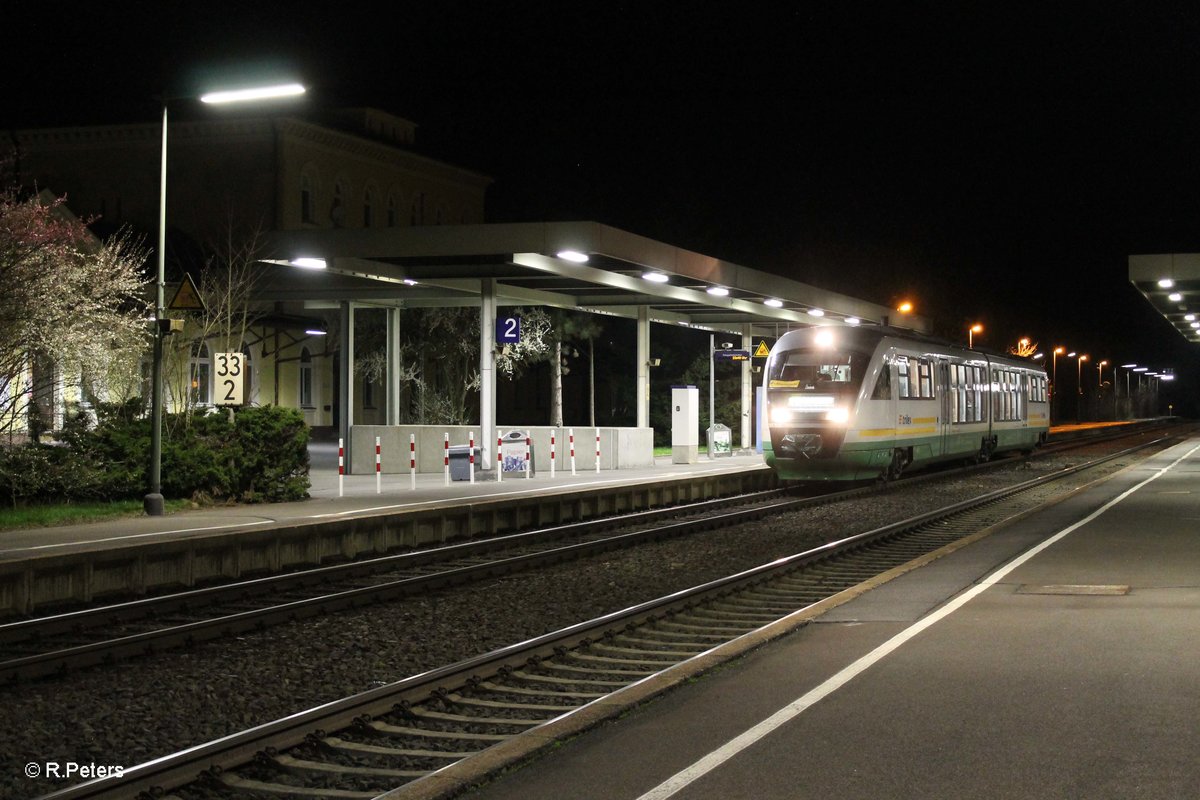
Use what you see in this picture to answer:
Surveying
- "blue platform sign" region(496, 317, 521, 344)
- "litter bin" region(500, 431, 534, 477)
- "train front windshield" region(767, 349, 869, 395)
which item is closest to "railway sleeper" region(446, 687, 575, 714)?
"train front windshield" region(767, 349, 869, 395)

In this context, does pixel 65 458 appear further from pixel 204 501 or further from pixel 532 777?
pixel 532 777

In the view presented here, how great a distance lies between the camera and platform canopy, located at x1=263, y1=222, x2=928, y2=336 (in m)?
24.7

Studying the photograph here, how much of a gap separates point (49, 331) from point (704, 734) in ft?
53.0

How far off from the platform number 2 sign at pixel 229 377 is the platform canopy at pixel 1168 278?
2127 cm

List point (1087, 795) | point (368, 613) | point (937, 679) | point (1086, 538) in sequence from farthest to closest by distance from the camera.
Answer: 1. point (1086, 538)
2. point (368, 613)
3. point (937, 679)
4. point (1087, 795)

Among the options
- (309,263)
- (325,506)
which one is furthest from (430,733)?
(309,263)

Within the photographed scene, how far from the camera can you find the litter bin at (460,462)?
88.2ft

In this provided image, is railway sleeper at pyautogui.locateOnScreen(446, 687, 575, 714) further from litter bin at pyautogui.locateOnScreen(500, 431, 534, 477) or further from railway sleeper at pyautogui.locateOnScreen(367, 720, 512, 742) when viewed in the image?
litter bin at pyautogui.locateOnScreen(500, 431, 534, 477)

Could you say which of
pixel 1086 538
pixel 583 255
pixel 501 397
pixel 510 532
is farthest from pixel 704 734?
pixel 501 397

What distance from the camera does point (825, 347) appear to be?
85.8 feet

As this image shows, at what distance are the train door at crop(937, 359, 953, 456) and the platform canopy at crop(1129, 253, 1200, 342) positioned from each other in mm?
5546

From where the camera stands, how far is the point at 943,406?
3080 cm

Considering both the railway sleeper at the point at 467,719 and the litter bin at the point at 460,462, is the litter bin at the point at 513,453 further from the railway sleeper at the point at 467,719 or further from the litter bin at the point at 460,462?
the railway sleeper at the point at 467,719

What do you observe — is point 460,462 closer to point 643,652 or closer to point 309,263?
point 309,263
